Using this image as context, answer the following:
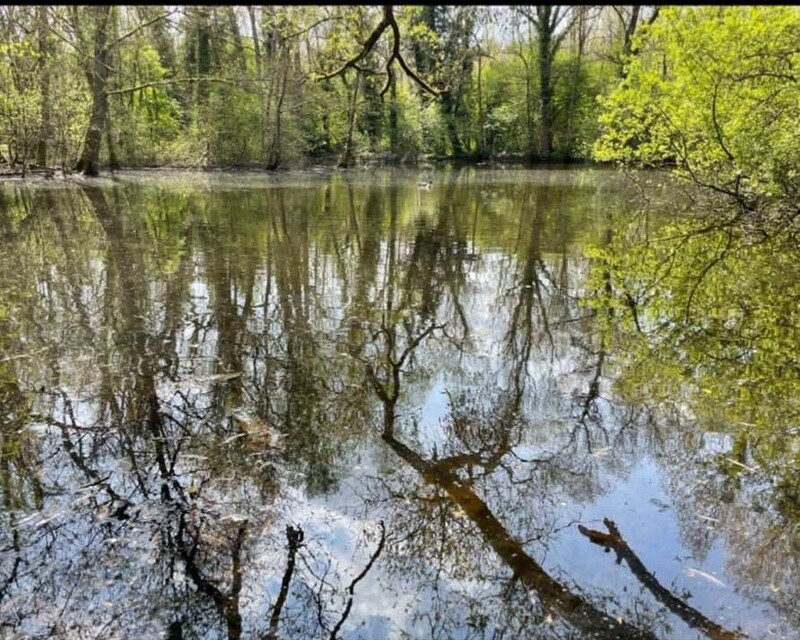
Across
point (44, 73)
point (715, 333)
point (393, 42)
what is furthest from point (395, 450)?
point (44, 73)

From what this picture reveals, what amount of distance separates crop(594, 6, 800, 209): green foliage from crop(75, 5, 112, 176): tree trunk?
15227mm

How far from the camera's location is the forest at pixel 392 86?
437 inches

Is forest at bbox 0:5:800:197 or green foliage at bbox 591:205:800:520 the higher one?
forest at bbox 0:5:800:197

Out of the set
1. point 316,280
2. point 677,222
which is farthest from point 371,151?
point 316,280

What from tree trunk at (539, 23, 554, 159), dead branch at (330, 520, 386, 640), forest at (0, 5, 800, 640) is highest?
tree trunk at (539, 23, 554, 159)

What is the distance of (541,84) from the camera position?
39.7m

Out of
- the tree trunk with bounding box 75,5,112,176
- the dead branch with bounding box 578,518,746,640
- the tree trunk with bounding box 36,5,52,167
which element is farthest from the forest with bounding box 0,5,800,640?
the tree trunk with bounding box 75,5,112,176

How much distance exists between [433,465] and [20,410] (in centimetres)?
303

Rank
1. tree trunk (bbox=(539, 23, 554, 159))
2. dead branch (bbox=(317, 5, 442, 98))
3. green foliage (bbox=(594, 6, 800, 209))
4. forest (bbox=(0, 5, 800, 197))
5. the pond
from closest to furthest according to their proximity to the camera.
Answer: the pond → dead branch (bbox=(317, 5, 442, 98)) → green foliage (bbox=(594, 6, 800, 209)) → forest (bbox=(0, 5, 800, 197)) → tree trunk (bbox=(539, 23, 554, 159))

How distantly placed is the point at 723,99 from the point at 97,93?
1904 centimetres

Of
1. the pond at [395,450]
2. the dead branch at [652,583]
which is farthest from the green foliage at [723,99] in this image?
the dead branch at [652,583]

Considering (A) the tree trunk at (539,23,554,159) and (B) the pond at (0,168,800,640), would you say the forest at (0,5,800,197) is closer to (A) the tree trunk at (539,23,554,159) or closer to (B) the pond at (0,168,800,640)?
(A) the tree trunk at (539,23,554,159)

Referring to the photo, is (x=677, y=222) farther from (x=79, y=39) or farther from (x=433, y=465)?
(x=79, y=39)

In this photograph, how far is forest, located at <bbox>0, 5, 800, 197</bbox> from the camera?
36.4ft
